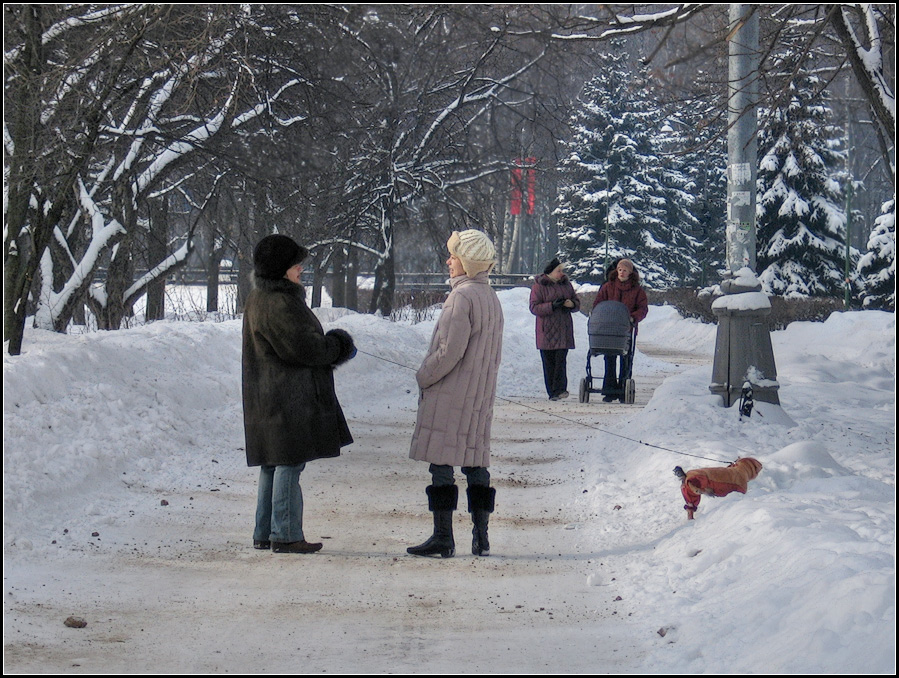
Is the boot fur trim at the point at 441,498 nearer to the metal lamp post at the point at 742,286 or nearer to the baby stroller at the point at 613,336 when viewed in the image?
the metal lamp post at the point at 742,286

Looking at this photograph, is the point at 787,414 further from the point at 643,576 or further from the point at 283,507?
the point at 283,507

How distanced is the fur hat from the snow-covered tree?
32.3 meters

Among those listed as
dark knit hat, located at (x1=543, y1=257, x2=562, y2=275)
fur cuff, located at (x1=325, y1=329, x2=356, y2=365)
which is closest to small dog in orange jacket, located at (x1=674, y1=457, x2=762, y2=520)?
fur cuff, located at (x1=325, y1=329, x2=356, y2=365)

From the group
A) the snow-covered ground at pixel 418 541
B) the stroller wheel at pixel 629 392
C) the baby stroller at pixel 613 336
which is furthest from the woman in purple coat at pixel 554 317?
the snow-covered ground at pixel 418 541

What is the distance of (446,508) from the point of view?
6.42 metres

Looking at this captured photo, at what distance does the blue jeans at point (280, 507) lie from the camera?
641 centimetres

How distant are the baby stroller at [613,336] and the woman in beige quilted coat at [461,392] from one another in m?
7.10

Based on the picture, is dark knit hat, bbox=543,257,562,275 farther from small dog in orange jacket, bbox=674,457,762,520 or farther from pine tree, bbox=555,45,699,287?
pine tree, bbox=555,45,699,287

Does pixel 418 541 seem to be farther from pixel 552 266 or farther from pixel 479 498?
pixel 552 266

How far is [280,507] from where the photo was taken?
6.41 metres

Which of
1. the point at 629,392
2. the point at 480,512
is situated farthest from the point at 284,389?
the point at 629,392

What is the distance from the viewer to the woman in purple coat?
1391cm

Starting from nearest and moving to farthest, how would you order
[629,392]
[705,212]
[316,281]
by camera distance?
[629,392]
[316,281]
[705,212]

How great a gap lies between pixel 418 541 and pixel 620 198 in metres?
49.0
